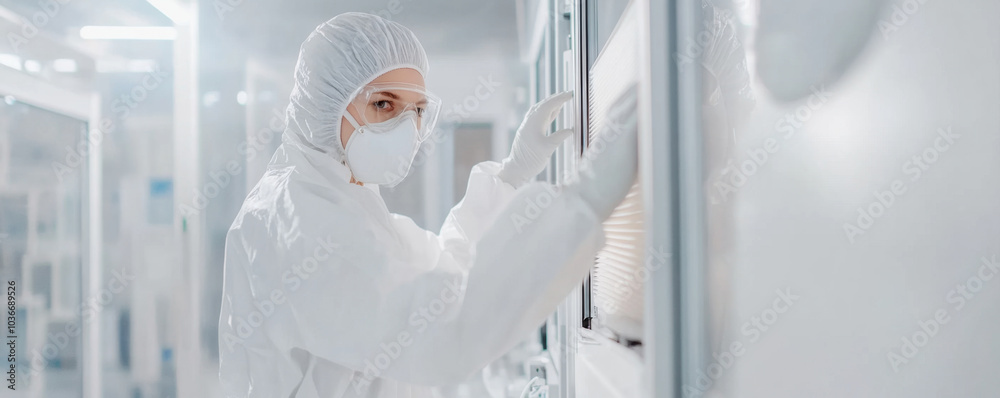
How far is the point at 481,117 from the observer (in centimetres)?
184

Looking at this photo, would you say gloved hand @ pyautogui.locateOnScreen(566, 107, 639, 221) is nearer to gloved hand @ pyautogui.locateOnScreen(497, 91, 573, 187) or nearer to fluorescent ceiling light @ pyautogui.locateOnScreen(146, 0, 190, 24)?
gloved hand @ pyautogui.locateOnScreen(497, 91, 573, 187)

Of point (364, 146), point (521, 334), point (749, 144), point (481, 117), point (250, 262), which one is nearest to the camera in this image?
point (749, 144)

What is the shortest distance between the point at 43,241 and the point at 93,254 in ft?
0.57

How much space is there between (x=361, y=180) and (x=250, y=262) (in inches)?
9.9

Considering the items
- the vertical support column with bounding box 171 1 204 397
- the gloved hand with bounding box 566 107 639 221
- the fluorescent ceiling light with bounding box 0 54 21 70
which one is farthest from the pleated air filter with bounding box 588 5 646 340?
the fluorescent ceiling light with bounding box 0 54 21 70

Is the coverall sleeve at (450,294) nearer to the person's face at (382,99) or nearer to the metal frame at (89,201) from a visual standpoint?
the person's face at (382,99)

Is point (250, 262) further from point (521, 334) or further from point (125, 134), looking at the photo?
point (125, 134)

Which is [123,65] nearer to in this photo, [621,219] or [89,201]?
[89,201]

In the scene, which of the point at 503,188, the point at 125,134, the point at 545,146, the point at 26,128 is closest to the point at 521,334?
the point at 545,146

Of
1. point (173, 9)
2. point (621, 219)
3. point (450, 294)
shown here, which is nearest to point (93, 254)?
point (173, 9)

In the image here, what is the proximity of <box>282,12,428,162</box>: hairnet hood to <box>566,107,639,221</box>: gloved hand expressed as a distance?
0.51m

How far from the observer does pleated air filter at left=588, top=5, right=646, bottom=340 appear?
2.28 feet

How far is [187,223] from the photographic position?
2.01 metres

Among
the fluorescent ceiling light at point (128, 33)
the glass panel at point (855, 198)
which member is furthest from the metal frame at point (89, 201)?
the glass panel at point (855, 198)
